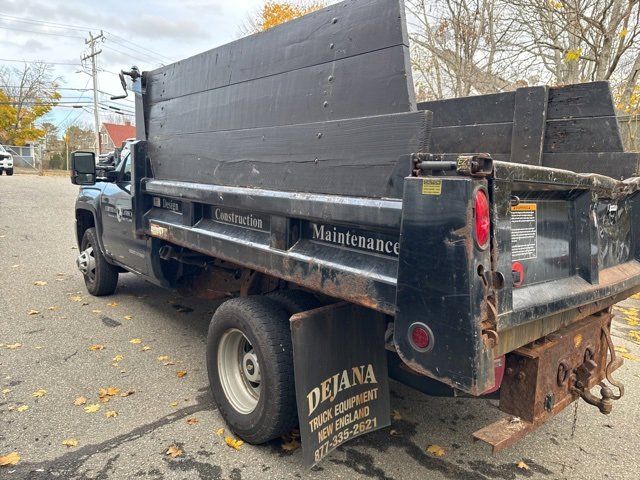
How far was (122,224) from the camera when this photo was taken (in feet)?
15.8

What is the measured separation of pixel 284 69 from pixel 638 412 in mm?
3516

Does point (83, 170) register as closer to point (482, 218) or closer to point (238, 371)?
point (238, 371)

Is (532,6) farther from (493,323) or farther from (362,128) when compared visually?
(493,323)

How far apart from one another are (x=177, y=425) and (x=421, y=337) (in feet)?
6.59

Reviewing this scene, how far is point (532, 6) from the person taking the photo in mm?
8984

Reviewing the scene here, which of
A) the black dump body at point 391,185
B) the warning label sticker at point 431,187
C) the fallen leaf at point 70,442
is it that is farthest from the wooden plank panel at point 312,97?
the fallen leaf at point 70,442

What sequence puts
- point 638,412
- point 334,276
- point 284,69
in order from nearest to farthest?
point 334,276
point 284,69
point 638,412

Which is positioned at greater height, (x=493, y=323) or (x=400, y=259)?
(x=400, y=259)

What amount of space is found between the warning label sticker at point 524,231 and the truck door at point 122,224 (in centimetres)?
334

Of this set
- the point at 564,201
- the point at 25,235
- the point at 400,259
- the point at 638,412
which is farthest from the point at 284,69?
the point at 25,235

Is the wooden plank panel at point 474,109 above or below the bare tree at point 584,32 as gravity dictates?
below

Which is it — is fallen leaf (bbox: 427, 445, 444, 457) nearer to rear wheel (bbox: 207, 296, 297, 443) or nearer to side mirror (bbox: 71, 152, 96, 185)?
rear wheel (bbox: 207, 296, 297, 443)

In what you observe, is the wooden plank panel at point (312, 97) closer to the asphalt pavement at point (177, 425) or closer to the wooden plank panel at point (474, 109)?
the wooden plank panel at point (474, 109)

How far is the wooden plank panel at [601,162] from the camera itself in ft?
10.2
